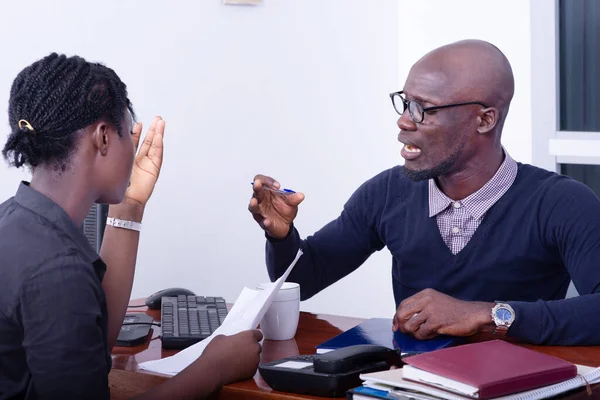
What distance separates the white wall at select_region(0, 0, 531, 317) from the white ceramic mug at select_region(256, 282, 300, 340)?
5.76 feet

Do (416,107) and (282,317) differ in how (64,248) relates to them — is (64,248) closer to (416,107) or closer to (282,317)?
(282,317)

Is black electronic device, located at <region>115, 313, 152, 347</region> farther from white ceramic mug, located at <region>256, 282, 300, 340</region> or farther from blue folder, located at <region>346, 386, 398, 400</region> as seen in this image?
blue folder, located at <region>346, 386, 398, 400</region>

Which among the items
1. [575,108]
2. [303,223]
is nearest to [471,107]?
[575,108]

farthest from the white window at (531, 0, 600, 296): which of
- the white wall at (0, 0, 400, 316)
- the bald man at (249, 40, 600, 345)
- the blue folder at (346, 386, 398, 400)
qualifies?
the blue folder at (346, 386, 398, 400)

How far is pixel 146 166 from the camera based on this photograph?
1.78 m

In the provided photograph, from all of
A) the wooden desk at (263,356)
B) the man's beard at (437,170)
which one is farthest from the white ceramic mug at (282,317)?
the man's beard at (437,170)

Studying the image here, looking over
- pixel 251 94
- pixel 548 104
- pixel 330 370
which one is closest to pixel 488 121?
pixel 330 370

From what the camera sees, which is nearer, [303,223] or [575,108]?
[575,108]

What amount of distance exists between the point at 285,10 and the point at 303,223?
89 centimetres

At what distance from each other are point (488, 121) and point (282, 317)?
28.1 inches

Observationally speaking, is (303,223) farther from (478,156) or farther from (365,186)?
(478,156)

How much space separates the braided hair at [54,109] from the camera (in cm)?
142

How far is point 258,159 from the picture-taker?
355 centimetres

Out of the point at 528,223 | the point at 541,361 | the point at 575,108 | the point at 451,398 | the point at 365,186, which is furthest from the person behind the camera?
the point at 575,108
